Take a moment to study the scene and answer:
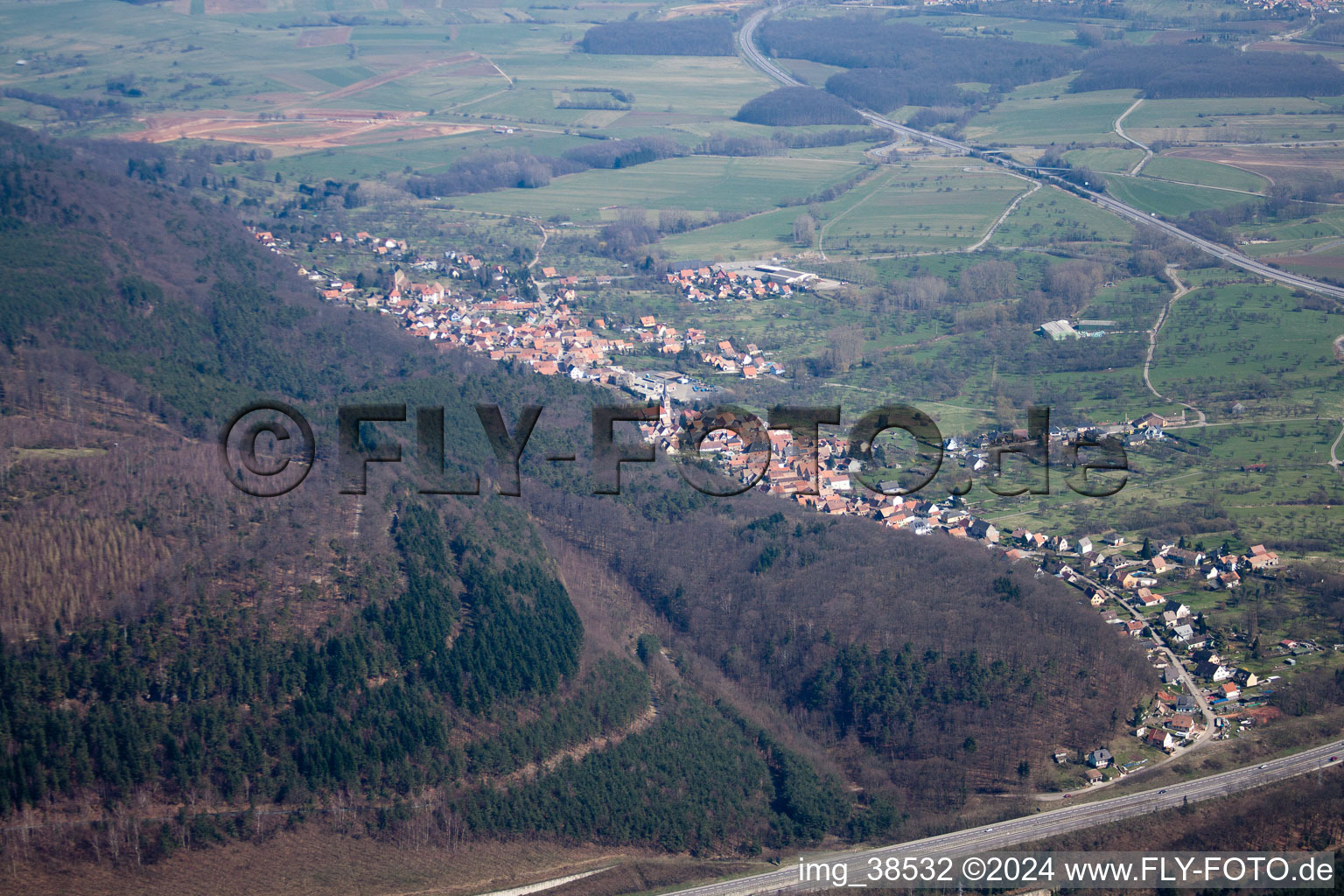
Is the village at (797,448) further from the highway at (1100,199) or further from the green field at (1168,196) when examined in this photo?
the green field at (1168,196)

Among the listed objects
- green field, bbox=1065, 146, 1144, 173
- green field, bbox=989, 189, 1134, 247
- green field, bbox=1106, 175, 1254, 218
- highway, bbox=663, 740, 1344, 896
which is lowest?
highway, bbox=663, 740, 1344, 896

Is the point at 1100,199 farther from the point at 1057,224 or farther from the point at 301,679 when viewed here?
the point at 301,679

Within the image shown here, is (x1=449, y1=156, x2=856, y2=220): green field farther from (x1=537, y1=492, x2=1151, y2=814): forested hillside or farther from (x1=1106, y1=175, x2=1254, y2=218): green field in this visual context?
(x1=537, y1=492, x2=1151, y2=814): forested hillside

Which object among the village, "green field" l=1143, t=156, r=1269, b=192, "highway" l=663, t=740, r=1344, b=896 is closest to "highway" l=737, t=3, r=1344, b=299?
"green field" l=1143, t=156, r=1269, b=192

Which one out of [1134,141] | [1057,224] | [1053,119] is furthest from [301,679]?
[1053,119]

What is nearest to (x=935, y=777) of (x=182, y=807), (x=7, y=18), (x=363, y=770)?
(x=363, y=770)

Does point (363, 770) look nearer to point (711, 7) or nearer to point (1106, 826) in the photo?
point (1106, 826)
